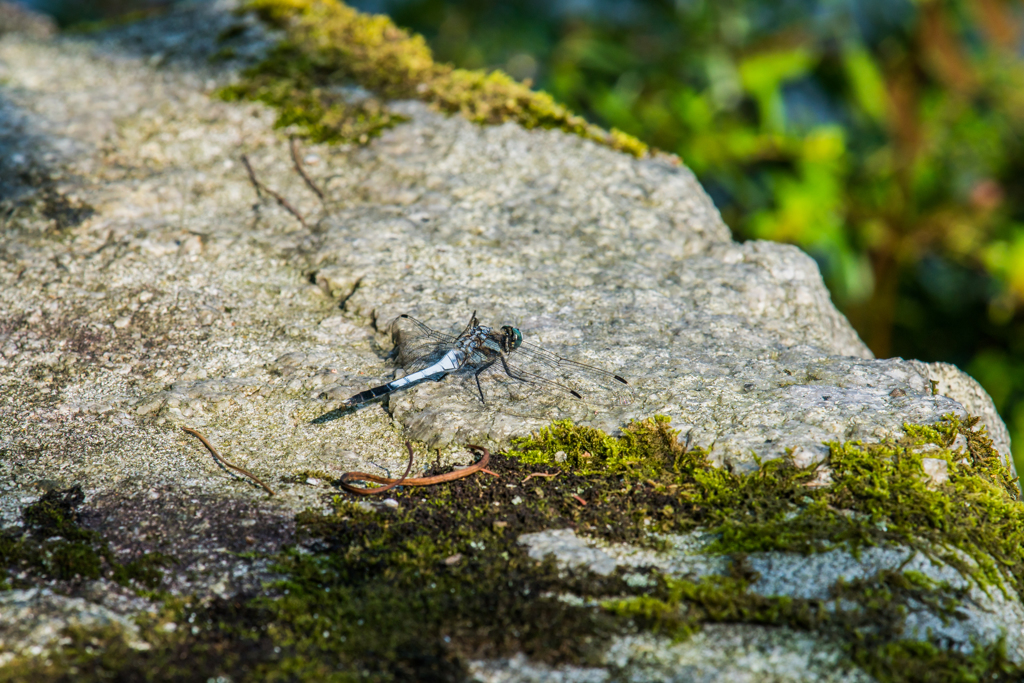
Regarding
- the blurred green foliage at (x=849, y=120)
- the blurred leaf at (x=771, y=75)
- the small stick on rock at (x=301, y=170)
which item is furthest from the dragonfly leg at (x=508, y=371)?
the blurred leaf at (x=771, y=75)

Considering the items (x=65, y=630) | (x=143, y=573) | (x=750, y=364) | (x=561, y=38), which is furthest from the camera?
(x=561, y=38)

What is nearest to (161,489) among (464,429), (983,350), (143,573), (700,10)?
(143,573)

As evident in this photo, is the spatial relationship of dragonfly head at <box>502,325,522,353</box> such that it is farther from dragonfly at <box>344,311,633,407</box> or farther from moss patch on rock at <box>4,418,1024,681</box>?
moss patch on rock at <box>4,418,1024,681</box>

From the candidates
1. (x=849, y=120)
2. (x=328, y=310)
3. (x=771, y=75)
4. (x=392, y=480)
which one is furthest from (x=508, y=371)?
(x=849, y=120)

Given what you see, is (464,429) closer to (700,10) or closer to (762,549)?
(762,549)

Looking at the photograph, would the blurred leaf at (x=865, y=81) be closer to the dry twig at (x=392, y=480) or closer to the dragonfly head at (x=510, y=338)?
the dragonfly head at (x=510, y=338)

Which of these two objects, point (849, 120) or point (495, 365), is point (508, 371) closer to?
point (495, 365)
